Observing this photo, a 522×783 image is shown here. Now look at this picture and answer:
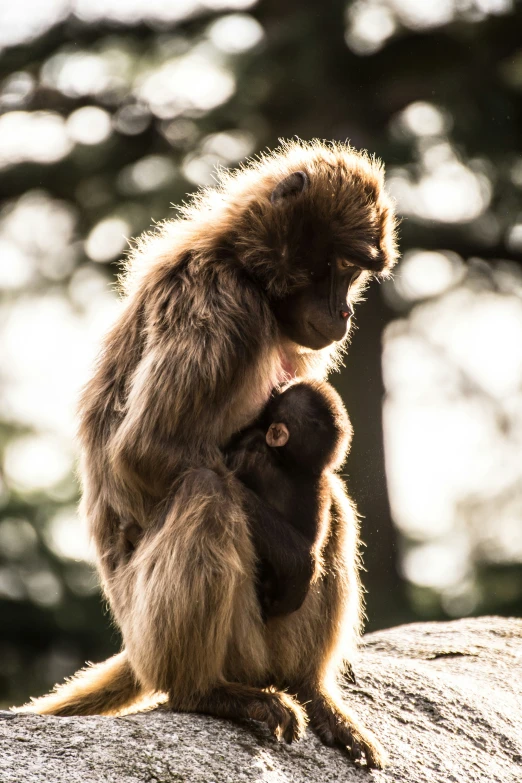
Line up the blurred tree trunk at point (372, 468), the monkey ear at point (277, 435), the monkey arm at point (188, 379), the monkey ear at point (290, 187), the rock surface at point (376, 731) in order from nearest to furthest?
the rock surface at point (376, 731) → the monkey arm at point (188, 379) → the monkey ear at point (277, 435) → the monkey ear at point (290, 187) → the blurred tree trunk at point (372, 468)

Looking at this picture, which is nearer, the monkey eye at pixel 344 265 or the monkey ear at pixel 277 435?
the monkey ear at pixel 277 435

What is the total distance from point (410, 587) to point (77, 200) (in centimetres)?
482

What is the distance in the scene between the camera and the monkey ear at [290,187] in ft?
15.6

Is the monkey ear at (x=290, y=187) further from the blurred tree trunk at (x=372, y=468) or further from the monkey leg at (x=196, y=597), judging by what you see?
the blurred tree trunk at (x=372, y=468)

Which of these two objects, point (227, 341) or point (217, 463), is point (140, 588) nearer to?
point (217, 463)

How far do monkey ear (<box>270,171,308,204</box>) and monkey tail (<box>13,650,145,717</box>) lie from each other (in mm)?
2069

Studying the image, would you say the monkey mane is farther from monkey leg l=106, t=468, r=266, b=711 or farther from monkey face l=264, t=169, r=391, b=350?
monkey leg l=106, t=468, r=266, b=711

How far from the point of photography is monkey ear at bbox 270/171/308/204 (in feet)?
15.6

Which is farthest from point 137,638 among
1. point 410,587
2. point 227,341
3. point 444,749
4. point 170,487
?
point 410,587

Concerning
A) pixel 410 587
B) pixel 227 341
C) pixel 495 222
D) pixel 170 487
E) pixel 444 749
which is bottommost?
pixel 410 587

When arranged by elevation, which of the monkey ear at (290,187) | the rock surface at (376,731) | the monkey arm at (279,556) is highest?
the monkey ear at (290,187)

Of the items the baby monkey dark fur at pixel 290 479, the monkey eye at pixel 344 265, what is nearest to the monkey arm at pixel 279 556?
the baby monkey dark fur at pixel 290 479

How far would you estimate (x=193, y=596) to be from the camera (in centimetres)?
393

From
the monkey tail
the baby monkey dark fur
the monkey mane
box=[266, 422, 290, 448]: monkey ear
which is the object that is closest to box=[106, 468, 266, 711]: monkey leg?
the baby monkey dark fur
